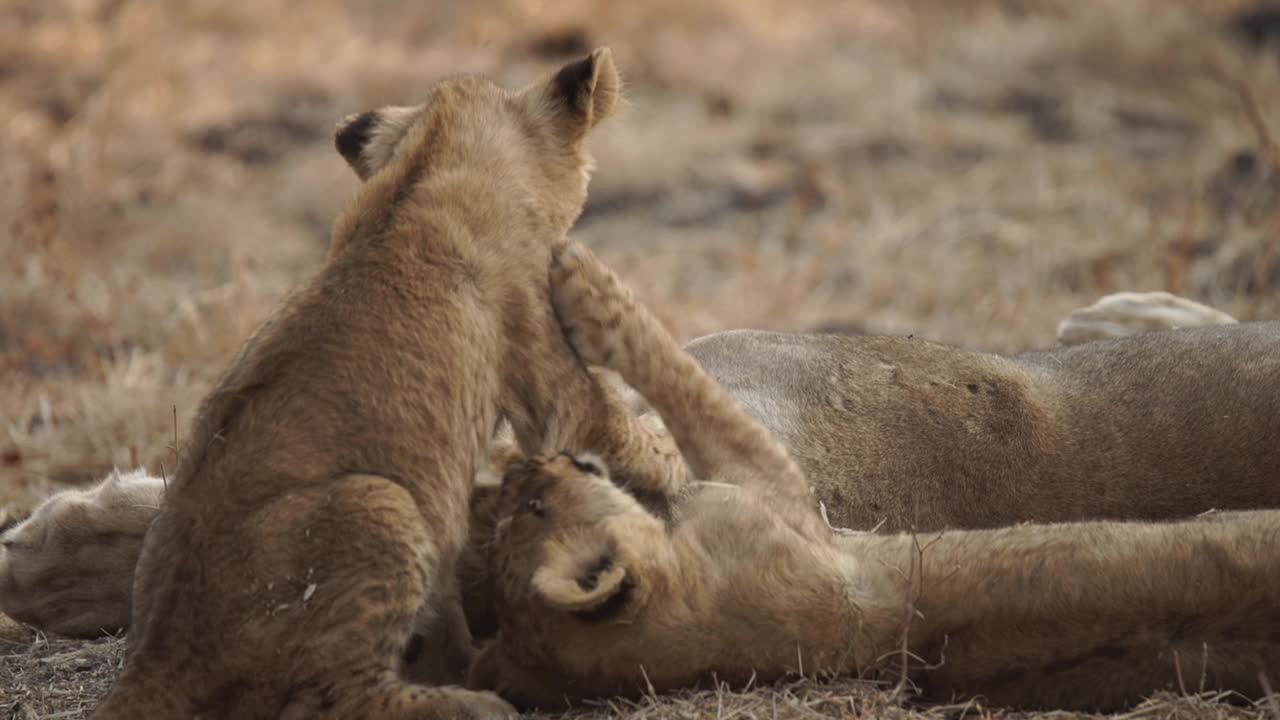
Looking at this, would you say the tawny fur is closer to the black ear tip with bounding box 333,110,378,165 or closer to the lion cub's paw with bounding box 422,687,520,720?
the black ear tip with bounding box 333,110,378,165

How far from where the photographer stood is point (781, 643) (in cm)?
282

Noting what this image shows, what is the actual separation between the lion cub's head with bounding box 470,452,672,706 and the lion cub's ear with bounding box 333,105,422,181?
2.14 ft

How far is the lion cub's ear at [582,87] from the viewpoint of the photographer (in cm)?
312

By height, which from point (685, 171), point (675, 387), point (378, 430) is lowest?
point (685, 171)

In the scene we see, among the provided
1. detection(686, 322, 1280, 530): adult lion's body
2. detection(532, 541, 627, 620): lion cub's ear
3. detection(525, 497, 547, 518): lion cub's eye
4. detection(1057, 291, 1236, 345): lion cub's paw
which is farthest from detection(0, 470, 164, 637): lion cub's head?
detection(1057, 291, 1236, 345): lion cub's paw

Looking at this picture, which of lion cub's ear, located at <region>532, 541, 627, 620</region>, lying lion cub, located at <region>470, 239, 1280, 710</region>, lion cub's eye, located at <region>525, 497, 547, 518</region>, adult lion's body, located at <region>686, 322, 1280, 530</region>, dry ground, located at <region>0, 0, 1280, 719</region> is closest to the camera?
lion cub's ear, located at <region>532, 541, 627, 620</region>

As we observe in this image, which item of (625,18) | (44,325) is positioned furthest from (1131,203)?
(44,325)

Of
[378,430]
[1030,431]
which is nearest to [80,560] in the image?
[378,430]

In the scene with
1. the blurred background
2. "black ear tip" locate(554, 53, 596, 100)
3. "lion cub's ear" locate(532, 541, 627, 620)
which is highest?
"black ear tip" locate(554, 53, 596, 100)

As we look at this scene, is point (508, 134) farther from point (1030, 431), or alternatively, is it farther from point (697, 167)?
point (697, 167)

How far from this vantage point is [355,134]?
314 cm

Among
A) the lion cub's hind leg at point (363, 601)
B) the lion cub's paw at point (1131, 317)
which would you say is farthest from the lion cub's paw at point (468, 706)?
the lion cub's paw at point (1131, 317)

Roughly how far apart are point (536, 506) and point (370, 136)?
2.60 feet

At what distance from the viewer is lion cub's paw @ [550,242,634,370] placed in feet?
9.99
